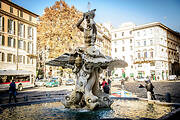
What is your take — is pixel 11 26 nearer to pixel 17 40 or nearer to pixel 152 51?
pixel 17 40

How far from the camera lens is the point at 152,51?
2144 inches

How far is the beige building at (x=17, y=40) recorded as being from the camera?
29.4 meters

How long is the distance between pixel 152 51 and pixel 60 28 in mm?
36443

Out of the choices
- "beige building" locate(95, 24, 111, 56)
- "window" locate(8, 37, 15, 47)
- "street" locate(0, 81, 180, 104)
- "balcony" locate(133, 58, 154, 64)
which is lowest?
"street" locate(0, 81, 180, 104)

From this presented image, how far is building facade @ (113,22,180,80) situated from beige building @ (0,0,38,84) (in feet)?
116

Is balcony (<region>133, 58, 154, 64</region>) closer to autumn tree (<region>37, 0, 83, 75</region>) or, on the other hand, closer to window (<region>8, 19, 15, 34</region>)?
autumn tree (<region>37, 0, 83, 75</region>)

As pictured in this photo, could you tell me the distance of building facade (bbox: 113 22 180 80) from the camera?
2101 inches

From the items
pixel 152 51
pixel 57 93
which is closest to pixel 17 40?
pixel 57 93

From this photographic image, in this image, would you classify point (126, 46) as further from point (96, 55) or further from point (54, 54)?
point (96, 55)

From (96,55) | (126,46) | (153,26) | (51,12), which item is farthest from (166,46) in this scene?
(96,55)

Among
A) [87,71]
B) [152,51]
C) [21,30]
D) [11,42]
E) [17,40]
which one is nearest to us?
[87,71]

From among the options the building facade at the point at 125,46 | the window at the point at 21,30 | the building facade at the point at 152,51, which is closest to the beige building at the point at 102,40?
the building facade at the point at 125,46

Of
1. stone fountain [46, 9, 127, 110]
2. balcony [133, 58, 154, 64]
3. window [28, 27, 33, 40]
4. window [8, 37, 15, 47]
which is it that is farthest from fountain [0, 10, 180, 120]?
balcony [133, 58, 154, 64]

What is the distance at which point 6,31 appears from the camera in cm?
3070
